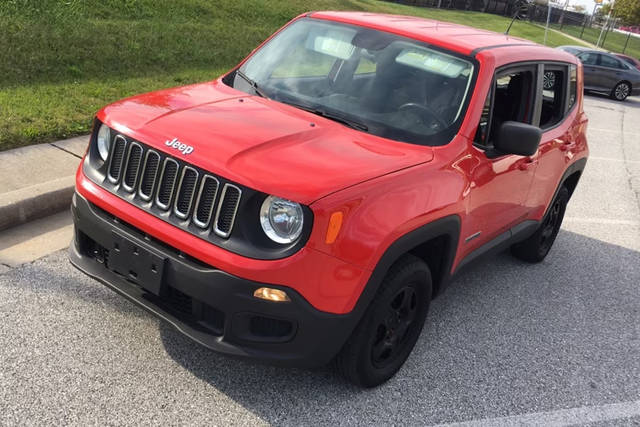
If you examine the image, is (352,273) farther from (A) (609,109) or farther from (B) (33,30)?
(A) (609,109)

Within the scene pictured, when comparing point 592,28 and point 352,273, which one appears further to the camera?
point 592,28

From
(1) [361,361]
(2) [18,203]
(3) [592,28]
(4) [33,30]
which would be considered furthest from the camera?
(3) [592,28]

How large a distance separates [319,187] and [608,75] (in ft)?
69.8

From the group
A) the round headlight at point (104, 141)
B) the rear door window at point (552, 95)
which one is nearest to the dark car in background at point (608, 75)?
the rear door window at point (552, 95)

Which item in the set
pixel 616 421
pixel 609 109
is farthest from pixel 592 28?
pixel 616 421

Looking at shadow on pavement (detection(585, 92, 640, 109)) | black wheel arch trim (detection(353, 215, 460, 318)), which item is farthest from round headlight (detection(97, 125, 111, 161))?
shadow on pavement (detection(585, 92, 640, 109))

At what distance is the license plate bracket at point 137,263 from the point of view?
3047 mm

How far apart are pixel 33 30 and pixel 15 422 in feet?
26.1

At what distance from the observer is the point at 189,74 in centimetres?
1052

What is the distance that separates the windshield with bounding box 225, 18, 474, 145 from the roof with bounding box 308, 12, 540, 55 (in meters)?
0.07

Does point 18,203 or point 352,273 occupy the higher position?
point 352,273

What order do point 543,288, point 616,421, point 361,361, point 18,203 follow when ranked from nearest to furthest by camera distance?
point 361,361
point 616,421
point 18,203
point 543,288

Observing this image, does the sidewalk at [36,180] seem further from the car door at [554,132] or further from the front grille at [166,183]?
the car door at [554,132]

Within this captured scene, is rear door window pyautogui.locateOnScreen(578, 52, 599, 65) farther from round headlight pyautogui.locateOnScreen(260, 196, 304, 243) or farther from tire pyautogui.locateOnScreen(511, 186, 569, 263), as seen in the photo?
round headlight pyautogui.locateOnScreen(260, 196, 304, 243)
